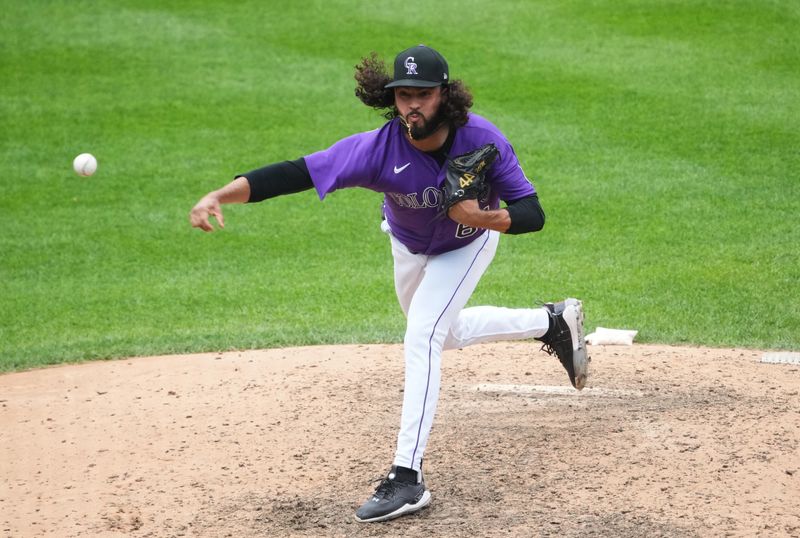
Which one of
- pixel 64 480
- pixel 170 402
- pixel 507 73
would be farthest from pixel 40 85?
pixel 64 480

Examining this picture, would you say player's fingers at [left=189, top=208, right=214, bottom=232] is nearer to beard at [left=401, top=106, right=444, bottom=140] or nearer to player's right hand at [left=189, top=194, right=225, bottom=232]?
player's right hand at [left=189, top=194, right=225, bottom=232]

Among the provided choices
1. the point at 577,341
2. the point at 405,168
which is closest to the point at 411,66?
the point at 405,168

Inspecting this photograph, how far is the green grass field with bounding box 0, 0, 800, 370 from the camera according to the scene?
333 inches

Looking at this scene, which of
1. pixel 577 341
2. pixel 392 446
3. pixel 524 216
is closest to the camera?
pixel 524 216

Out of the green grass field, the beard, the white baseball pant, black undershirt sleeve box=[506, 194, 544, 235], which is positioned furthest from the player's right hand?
the green grass field

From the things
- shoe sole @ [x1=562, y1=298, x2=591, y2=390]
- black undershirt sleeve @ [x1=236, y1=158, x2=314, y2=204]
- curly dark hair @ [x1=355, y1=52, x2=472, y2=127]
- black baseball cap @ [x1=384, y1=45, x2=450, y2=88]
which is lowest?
shoe sole @ [x1=562, y1=298, x2=591, y2=390]

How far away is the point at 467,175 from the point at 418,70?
1.85 feet

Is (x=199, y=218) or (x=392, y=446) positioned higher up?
(x=199, y=218)

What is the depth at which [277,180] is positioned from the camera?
4.96m

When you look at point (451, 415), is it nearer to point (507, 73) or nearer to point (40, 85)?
point (507, 73)

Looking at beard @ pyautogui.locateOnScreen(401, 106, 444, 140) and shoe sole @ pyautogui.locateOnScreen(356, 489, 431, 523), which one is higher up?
beard @ pyautogui.locateOnScreen(401, 106, 444, 140)

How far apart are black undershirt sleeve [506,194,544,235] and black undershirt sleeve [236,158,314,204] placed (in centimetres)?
94

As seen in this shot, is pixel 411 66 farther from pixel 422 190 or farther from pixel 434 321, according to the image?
pixel 434 321

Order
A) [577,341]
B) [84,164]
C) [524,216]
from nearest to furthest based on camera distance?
1. [524,216]
2. [577,341]
3. [84,164]
